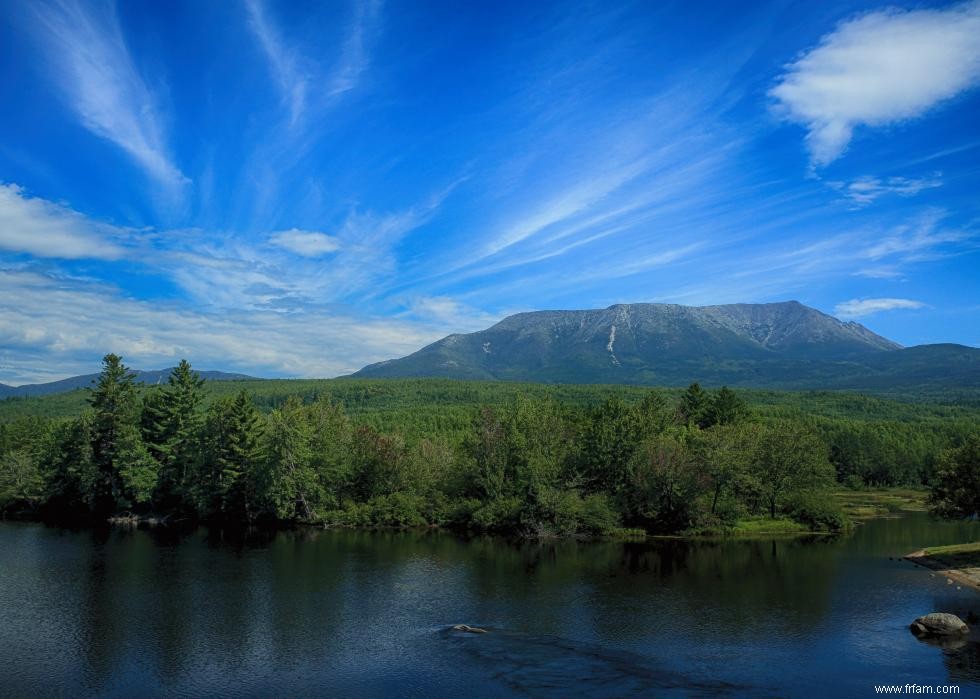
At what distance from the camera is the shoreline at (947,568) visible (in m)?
53.0

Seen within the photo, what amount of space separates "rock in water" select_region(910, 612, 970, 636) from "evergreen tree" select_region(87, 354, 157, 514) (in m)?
85.8

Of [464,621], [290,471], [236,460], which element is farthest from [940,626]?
[236,460]

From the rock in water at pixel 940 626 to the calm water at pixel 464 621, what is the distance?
90 centimetres

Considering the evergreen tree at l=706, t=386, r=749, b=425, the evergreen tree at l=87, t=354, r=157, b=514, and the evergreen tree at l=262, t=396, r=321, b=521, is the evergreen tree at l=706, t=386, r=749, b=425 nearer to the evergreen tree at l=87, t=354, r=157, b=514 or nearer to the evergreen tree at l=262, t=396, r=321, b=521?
the evergreen tree at l=262, t=396, r=321, b=521

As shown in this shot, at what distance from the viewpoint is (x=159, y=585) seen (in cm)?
5153

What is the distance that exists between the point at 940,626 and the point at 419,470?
Answer: 6364 centimetres

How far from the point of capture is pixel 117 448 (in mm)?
92375

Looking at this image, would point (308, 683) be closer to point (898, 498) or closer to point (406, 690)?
point (406, 690)

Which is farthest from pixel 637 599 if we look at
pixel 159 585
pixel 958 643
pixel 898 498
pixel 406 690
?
pixel 898 498

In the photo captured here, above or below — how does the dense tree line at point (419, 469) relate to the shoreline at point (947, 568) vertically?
above

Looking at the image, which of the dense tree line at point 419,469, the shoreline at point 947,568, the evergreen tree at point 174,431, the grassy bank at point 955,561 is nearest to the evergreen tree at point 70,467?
the dense tree line at point 419,469

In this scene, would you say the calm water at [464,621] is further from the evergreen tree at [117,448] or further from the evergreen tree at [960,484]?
the evergreen tree at [117,448]

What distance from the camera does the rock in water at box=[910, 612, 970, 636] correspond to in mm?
38750

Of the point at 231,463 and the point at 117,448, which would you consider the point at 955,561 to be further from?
the point at 117,448
